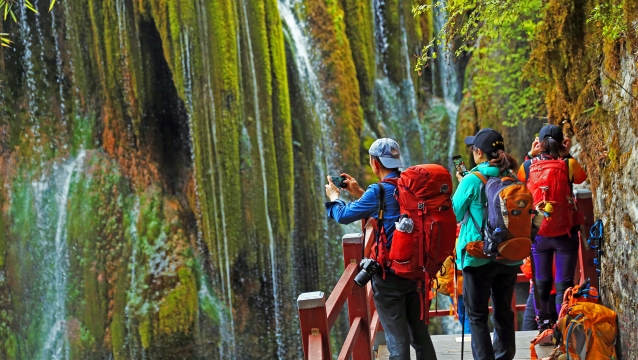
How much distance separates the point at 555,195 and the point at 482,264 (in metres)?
1.14

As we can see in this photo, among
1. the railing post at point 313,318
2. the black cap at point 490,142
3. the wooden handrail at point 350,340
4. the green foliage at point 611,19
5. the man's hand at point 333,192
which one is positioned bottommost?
the wooden handrail at point 350,340

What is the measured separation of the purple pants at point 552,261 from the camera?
15.8 feet

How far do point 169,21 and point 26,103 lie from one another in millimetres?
2974

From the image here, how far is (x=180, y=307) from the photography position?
1189 cm

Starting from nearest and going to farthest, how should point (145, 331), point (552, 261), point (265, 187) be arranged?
point (552, 261)
point (145, 331)
point (265, 187)

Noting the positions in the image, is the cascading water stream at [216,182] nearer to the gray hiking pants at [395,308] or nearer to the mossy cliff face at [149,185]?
the mossy cliff face at [149,185]

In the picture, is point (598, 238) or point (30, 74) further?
point (30, 74)

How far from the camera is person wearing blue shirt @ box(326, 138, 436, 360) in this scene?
11.8ft

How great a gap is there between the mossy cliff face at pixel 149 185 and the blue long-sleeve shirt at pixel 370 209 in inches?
331

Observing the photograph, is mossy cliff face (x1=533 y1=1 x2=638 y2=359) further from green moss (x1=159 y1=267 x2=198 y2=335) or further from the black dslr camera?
green moss (x1=159 y1=267 x2=198 y2=335)

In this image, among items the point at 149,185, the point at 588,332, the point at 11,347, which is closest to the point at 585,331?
the point at 588,332

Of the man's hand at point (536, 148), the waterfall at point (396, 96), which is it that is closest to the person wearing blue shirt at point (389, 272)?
the man's hand at point (536, 148)

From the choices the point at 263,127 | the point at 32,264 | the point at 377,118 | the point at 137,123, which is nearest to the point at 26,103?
the point at 137,123

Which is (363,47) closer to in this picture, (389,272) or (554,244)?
(554,244)
